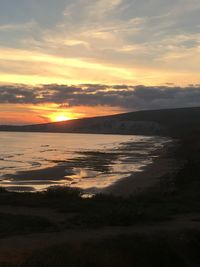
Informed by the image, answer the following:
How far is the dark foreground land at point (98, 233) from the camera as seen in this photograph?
11.5m

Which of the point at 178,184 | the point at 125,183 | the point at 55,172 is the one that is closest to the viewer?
the point at 178,184

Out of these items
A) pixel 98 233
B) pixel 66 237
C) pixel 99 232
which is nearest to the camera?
pixel 66 237

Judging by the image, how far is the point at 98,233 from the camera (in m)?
13.6

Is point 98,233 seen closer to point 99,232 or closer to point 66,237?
point 99,232

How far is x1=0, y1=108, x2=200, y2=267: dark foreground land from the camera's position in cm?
1148

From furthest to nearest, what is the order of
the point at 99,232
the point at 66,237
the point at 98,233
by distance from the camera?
the point at 99,232, the point at 98,233, the point at 66,237

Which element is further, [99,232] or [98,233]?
[99,232]

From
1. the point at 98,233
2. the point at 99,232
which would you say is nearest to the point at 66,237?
the point at 98,233

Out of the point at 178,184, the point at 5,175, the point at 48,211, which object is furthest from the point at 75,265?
the point at 5,175

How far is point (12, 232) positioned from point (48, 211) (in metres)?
3.82

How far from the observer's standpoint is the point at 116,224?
14805mm

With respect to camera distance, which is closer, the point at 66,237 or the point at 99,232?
the point at 66,237

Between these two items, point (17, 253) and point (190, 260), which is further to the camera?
point (190, 260)

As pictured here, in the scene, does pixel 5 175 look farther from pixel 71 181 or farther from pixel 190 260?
pixel 190 260
